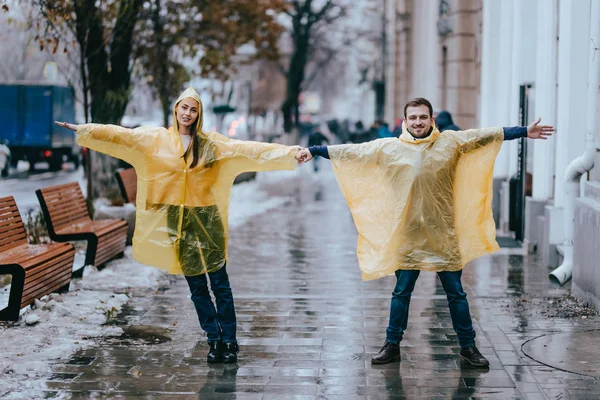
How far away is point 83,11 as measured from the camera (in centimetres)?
1336

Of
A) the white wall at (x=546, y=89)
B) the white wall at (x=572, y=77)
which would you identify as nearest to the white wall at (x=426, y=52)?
the white wall at (x=546, y=89)

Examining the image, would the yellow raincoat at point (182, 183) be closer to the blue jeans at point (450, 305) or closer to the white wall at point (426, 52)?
the blue jeans at point (450, 305)

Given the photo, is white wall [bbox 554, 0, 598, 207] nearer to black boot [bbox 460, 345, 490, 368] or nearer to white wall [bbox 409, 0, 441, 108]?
black boot [bbox 460, 345, 490, 368]

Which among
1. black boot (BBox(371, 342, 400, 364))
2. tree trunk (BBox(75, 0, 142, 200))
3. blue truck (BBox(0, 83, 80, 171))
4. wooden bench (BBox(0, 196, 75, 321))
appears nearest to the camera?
black boot (BBox(371, 342, 400, 364))

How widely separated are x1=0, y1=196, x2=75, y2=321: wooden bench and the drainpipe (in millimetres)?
4442

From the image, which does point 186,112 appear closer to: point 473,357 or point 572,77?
point 473,357

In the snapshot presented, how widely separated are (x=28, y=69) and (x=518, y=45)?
164 feet

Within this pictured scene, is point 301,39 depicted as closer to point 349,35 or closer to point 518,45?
point 349,35

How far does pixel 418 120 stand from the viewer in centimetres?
638

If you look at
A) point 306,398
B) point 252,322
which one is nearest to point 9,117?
point 252,322

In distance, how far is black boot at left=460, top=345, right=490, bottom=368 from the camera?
638 cm

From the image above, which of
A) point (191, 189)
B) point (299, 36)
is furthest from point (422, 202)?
point (299, 36)

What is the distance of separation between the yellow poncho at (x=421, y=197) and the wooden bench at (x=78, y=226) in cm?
415

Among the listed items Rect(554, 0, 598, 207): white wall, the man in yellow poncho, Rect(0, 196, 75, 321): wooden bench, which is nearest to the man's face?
the man in yellow poncho
